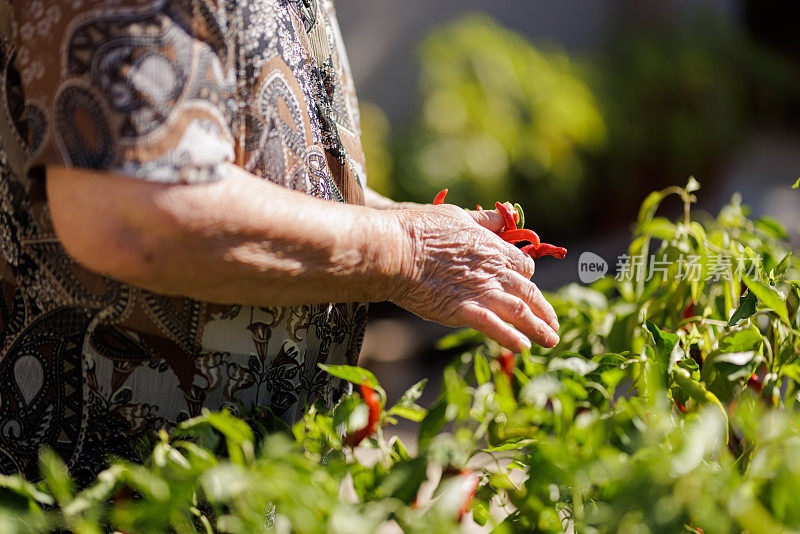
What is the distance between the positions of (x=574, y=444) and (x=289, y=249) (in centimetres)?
40

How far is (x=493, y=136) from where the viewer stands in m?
4.21

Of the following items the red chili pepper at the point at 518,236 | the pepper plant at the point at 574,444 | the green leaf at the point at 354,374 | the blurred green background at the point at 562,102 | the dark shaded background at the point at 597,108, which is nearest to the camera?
the pepper plant at the point at 574,444

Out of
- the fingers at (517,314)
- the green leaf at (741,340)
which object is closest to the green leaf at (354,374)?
the fingers at (517,314)

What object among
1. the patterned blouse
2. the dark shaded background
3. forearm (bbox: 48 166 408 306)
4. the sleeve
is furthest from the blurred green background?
the sleeve

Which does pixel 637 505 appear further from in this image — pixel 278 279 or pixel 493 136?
pixel 493 136

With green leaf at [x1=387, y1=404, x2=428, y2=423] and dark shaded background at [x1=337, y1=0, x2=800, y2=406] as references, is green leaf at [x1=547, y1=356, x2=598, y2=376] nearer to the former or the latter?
green leaf at [x1=387, y1=404, x2=428, y2=423]

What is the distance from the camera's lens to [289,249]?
889 millimetres

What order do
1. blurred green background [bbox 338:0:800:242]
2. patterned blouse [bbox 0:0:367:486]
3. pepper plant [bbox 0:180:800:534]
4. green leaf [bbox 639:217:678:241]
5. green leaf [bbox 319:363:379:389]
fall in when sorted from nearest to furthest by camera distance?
1. pepper plant [bbox 0:180:800:534]
2. patterned blouse [bbox 0:0:367:486]
3. green leaf [bbox 319:363:379:389]
4. green leaf [bbox 639:217:678:241]
5. blurred green background [bbox 338:0:800:242]

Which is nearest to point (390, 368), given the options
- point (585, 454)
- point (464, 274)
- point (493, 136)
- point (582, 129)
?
point (493, 136)

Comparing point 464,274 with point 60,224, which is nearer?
point 60,224

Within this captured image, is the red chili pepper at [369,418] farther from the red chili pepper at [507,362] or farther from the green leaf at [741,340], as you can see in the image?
the green leaf at [741,340]

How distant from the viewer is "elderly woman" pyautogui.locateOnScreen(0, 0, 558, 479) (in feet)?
2.61

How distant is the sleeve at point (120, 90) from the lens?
79 cm

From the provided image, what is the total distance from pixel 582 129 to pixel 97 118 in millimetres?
3993
